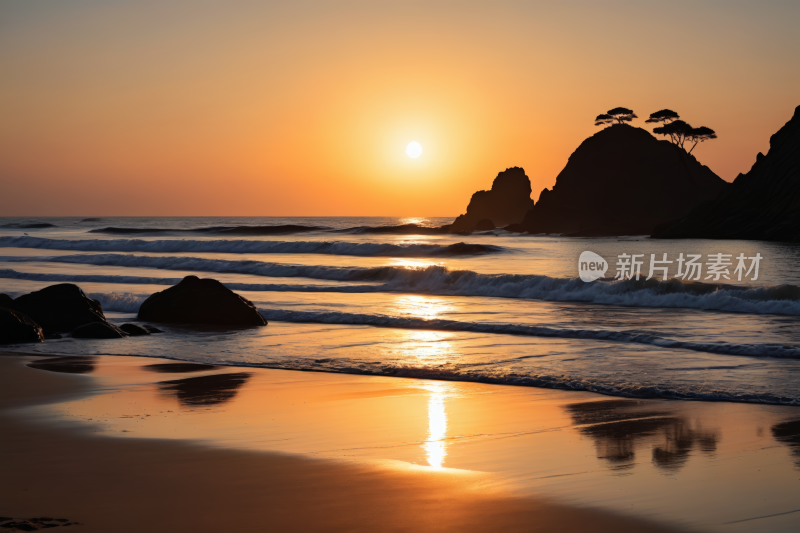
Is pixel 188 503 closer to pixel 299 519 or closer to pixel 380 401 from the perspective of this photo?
pixel 299 519

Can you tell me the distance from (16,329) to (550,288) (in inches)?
638

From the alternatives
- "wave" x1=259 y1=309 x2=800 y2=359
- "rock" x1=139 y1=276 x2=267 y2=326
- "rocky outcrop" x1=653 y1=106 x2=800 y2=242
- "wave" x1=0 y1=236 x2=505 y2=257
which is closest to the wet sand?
"wave" x1=259 y1=309 x2=800 y2=359

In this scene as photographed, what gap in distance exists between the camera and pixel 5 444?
18.4 ft

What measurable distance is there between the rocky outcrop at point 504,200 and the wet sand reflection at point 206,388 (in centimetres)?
13908

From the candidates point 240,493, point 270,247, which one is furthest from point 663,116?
point 240,493

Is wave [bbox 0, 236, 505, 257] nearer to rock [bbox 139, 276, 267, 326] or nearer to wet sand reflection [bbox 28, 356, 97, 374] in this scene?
rock [bbox 139, 276, 267, 326]

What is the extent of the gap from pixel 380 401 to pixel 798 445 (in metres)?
4.12

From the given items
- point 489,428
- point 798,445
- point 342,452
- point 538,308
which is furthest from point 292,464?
point 538,308

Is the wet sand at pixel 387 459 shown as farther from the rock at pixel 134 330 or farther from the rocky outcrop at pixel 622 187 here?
the rocky outcrop at pixel 622 187

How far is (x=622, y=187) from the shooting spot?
113 m

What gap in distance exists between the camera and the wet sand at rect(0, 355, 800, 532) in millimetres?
4105

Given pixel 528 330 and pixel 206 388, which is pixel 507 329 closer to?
pixel 528 330

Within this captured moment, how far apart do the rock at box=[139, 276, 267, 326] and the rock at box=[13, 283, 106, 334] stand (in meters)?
1.60

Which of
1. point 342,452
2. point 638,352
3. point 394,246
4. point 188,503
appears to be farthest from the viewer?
point 394,246
